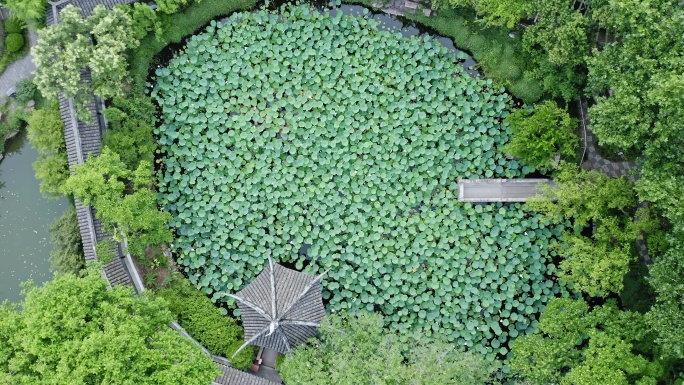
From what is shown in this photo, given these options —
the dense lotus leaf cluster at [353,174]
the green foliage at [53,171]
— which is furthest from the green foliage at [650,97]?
the green foliage at [53,171]

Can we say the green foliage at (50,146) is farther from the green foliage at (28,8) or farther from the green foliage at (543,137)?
the green foliage at (543,137)

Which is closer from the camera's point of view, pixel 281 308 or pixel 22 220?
pixel 281 308

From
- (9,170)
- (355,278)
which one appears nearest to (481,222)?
(355,278)

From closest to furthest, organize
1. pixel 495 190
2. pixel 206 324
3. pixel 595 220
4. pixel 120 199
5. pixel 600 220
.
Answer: pixel 595 220, pixel 120 199, pixel 600 220, pixel 206 324, pixel 495 190

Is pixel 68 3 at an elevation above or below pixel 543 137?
below

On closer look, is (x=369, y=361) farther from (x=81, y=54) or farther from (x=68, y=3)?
(x=68, y=3)

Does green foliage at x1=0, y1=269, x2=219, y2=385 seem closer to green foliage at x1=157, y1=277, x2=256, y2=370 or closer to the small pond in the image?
green foliage at x1=157, y1=277, x2=256, y2=370

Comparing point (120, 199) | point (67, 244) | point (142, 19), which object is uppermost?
point (142, 19)

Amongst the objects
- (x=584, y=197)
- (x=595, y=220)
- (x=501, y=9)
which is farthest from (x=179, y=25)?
(x=595, y=220)

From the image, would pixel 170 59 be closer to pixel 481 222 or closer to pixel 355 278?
pixel 355 278
